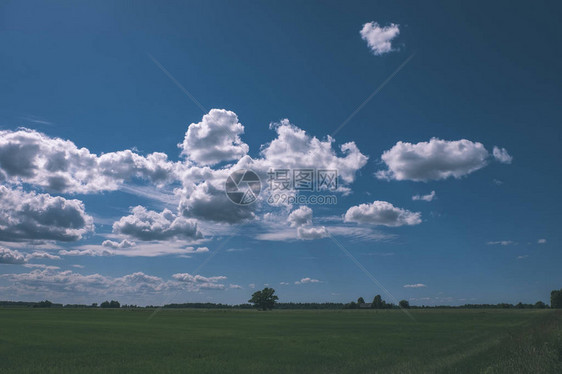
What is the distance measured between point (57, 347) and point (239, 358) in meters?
17.3

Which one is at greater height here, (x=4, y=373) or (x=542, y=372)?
(x=542, y=372)

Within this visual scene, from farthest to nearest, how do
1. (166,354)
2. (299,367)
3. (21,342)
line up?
(21,342), (166,354), (299,367)

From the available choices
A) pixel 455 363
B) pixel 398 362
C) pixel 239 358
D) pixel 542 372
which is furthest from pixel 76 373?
pixel 542 372

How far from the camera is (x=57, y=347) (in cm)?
3428

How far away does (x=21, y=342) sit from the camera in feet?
124

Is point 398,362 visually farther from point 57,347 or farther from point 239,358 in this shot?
point 57,347

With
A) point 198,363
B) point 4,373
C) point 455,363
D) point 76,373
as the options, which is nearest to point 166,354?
point 198,363

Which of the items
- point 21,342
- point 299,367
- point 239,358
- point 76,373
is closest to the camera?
point 76,373

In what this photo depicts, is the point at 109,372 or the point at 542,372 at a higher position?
the point at 542,372

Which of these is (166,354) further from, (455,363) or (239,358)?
(455,363)

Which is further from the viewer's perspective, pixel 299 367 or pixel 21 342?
pixel 21 342

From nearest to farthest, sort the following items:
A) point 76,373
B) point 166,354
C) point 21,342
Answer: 1. point 76,373
2. point 166,354
3. point 21,342

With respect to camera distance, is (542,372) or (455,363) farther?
(455,363)

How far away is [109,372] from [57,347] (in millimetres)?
14544
